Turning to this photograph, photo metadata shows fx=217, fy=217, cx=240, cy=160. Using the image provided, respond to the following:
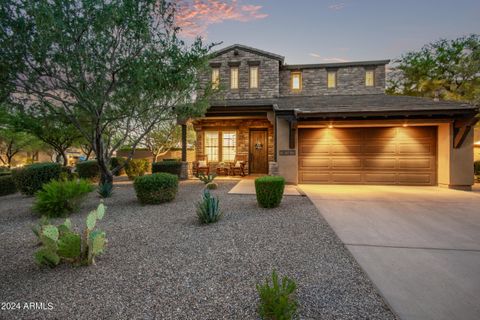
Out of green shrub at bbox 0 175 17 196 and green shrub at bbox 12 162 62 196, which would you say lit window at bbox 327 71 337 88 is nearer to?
green shrub at bbox 12 162 62 196

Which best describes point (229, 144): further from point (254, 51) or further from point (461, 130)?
point (461, 130)

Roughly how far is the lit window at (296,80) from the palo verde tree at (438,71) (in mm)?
11664

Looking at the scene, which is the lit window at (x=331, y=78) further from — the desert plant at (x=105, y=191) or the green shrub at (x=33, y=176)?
the green shrub at (x=33, y=176)

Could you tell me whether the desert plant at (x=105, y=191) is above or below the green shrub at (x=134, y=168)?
below

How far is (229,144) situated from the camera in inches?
520

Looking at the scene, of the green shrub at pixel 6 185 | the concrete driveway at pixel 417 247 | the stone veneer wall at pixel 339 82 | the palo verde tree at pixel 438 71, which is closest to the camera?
the concrete driveway at pixel 417 247

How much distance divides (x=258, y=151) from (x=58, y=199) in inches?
381

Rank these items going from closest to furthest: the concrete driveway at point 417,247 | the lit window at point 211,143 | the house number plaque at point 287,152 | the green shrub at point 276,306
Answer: the green shrub at point 276,306 → the concrete driveway at point 417,247 → the house number plaque at point 287,152 → the lit window at point 211,143

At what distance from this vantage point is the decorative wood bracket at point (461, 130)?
8341mm

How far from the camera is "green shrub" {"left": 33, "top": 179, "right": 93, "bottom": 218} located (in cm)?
531

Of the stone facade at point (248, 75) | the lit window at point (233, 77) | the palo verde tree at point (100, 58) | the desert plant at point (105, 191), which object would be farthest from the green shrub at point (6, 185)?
the lit window at point (233, 77)

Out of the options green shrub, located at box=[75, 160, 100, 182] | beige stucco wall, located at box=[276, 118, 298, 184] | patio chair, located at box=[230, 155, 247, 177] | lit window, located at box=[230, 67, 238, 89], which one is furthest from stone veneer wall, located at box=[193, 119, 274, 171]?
green shrub, located at box=[75, 160, 100, 182]

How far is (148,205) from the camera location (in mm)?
6410

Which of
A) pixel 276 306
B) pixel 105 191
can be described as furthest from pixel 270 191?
pixel 105 191
